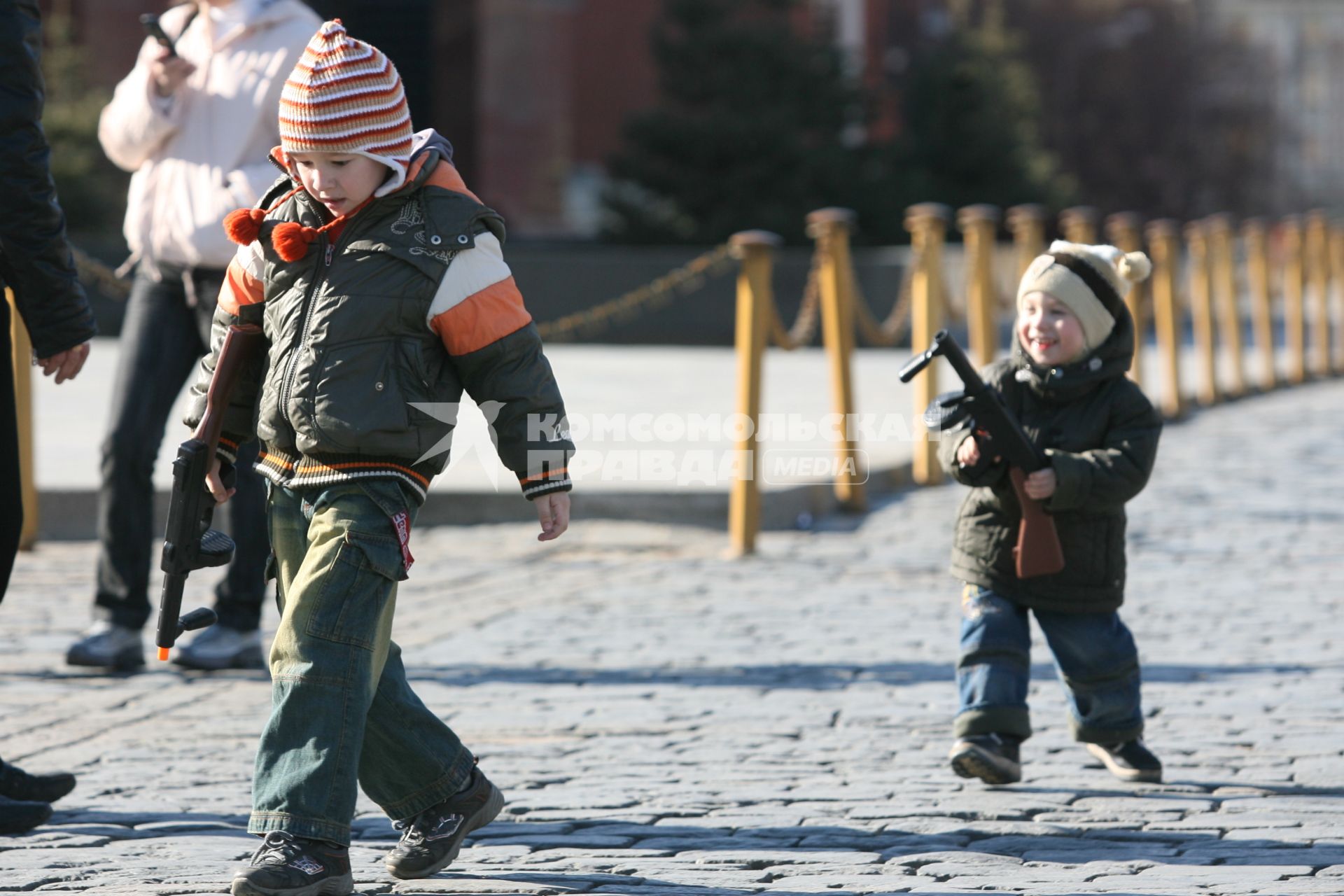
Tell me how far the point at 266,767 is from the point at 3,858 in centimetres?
73

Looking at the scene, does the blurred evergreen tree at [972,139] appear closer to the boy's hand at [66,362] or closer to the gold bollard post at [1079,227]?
the gold bollard post at [1079,227]

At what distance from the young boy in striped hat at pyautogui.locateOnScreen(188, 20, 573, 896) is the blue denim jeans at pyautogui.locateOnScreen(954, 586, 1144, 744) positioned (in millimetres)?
1304

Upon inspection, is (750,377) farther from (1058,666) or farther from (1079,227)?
(1079,227)

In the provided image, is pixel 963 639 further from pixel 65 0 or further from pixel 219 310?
pixel 65 0

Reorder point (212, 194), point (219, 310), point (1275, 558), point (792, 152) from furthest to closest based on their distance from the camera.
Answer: point (792, 152), point (1275, 558), point (212, 194), point (219, 310)

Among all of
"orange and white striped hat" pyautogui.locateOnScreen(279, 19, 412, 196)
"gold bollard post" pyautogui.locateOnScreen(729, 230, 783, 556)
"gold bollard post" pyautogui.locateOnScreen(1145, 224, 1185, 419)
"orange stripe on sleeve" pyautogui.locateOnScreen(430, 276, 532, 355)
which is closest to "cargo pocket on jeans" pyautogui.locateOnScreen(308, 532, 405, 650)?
"orange stripe on sleeve" pyautogui.locateOnScreen(430, 276, 532, 355)

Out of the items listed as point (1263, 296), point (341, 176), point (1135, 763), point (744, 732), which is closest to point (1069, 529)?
point (1135, 763)

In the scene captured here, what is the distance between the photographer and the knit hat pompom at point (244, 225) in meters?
3.84

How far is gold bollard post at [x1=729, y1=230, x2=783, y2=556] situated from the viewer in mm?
8414

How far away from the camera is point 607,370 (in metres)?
16.7

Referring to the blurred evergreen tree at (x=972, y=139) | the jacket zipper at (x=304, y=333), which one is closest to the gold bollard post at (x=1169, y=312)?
the jacket zipper at (x=304, y=333)

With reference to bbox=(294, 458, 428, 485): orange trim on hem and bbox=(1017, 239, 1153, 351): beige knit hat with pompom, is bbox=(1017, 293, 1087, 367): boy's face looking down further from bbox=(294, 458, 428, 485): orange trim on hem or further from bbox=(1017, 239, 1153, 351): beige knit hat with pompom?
bbox=(294, 458, 428, 485): orange trim on hem

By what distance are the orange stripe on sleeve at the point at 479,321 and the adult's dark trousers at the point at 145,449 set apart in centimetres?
228

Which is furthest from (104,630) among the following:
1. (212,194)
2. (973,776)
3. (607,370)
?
(607,370)
